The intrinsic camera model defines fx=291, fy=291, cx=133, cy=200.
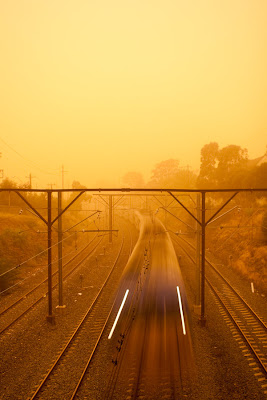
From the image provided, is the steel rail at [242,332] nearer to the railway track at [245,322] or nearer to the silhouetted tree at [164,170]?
the railway track at [245,322]

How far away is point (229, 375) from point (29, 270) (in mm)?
19059

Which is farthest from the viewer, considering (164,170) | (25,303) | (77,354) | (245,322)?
(164,170)

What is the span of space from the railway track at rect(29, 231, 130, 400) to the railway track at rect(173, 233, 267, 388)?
629 centimetres

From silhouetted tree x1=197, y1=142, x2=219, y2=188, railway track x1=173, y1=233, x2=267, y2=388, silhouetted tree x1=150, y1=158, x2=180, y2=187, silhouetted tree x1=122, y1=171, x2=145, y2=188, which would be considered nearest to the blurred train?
railway track x1=173, y1=233, x2=267, y2=388

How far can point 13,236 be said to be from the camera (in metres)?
29.3

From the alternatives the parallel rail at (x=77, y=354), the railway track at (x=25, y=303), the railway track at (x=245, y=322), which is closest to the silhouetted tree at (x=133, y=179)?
the railway track at (x=25, y=303)

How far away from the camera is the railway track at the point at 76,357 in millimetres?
9648

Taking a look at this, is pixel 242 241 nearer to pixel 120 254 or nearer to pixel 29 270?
pixel 120 254

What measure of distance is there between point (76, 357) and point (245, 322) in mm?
8585

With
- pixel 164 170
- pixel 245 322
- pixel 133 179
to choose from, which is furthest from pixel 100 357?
pixel 133 179

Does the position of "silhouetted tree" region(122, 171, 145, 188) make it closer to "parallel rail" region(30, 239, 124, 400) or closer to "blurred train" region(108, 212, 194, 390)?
"parallel rail" region(30, 239, 124, 400)

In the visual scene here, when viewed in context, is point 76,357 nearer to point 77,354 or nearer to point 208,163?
point 77,354

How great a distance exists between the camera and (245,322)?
583 inches

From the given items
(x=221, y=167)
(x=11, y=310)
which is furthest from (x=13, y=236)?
(x=221, y=167)
